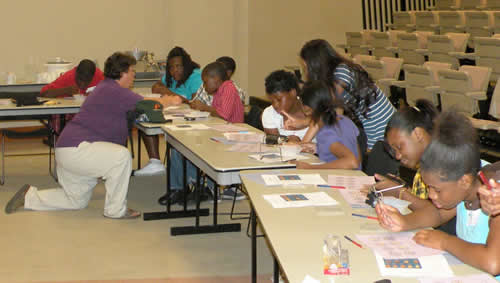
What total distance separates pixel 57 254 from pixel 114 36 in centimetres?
643

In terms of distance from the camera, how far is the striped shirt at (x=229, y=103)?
19.9ft

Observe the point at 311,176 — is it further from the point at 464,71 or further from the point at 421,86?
the point at 421,86

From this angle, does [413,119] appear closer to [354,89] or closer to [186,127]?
[354,89]

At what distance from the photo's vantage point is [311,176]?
3.64 metres

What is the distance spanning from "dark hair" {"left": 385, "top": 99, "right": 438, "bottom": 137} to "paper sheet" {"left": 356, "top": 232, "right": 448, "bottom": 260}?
575 millimetres

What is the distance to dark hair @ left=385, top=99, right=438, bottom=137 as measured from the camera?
3.04 metres

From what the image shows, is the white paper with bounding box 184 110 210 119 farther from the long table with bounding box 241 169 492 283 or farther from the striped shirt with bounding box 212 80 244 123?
the long table with bounding box 241 169 492 283

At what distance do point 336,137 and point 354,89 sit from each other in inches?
32.2

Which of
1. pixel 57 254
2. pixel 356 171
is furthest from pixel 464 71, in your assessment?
pixel 57 254

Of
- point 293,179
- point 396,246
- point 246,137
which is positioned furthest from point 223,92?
point 396,246

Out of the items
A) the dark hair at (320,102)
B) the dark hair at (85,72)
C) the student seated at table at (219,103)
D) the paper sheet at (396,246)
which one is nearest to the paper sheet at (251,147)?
the dark hair at (320,102)

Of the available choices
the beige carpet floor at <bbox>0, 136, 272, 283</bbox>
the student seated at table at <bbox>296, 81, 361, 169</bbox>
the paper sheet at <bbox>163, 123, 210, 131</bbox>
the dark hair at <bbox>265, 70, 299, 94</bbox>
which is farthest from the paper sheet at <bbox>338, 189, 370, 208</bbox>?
the paper sheet at <bbox>163, 123, 210, 131</bbox>

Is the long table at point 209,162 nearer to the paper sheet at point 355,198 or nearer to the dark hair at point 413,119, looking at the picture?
the paper sheet at point 355,198

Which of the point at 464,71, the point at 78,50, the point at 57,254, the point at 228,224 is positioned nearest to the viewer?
the point at 57,254
